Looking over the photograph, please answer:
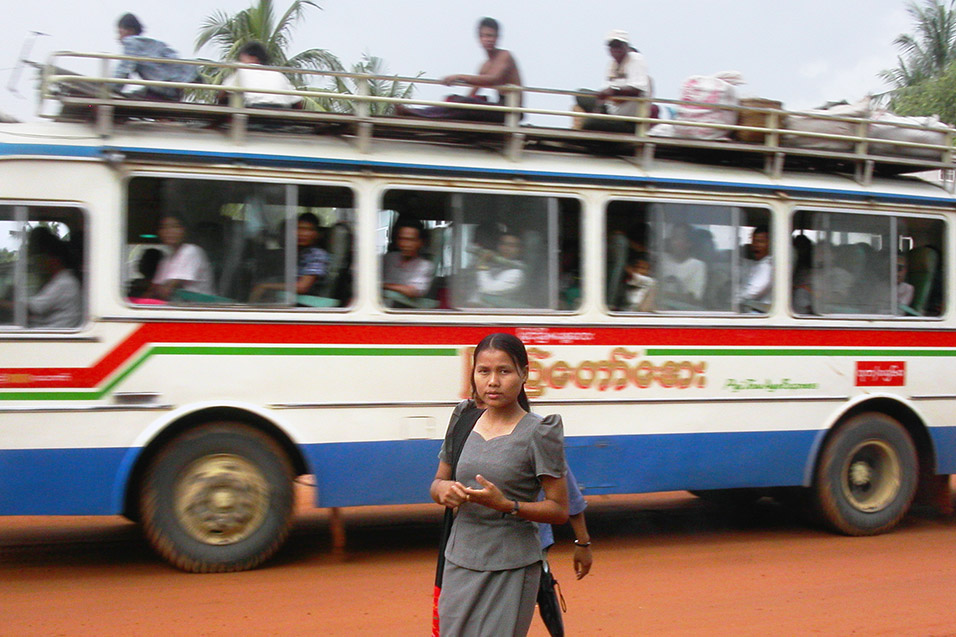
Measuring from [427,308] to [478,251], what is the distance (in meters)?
0.55

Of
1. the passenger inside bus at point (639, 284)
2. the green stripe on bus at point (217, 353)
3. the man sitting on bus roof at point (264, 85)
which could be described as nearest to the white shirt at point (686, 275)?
the passenger inside bus at point (639, 284)

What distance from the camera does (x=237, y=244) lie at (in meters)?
6.68

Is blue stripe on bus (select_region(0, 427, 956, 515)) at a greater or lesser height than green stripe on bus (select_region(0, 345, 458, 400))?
lesser

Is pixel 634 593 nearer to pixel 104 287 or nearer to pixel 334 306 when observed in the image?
pixel 334 306

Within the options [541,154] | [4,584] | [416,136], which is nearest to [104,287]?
[4,584]

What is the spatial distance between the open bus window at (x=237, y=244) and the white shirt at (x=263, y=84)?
0.63 metres

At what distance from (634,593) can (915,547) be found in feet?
9.24

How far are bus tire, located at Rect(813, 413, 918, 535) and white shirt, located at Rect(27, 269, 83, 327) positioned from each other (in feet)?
17.9

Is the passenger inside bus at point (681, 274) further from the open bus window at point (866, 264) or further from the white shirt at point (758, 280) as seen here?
the open bus window at point (866, 264)

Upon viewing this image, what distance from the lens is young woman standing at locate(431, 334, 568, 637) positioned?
132 inches

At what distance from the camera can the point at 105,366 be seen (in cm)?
622

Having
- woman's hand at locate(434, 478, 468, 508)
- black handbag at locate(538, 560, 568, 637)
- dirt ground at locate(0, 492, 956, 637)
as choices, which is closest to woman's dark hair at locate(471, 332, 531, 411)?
woman's hand at locate(434, 478, 468, 508)

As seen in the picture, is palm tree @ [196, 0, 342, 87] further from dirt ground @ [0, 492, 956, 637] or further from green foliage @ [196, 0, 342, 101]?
dirt ground @ [0, 492, 956, 637]

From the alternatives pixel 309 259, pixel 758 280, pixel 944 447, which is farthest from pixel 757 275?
pixel 309 259
